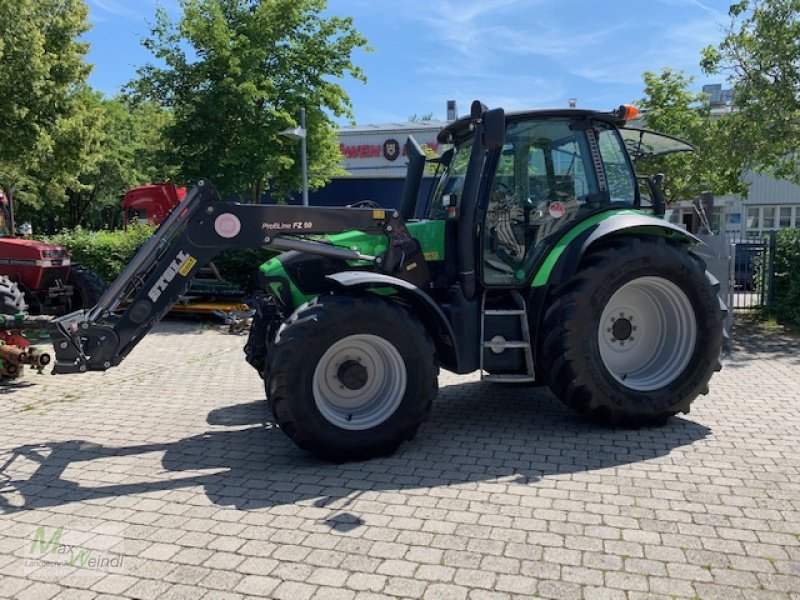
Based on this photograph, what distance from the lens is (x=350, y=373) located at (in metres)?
4.94

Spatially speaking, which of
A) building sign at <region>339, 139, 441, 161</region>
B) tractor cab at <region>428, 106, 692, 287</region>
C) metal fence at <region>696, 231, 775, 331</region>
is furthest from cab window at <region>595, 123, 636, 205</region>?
building sign at <region>339, 139, 441, 161</region>

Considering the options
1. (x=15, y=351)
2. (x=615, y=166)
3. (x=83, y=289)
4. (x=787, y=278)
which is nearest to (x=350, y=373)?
(x=615, y=166)

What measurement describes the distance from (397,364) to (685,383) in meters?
2.51

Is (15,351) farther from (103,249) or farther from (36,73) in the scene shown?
(36,73)

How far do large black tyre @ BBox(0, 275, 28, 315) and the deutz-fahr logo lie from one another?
460cm

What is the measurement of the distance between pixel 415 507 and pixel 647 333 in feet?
9.76

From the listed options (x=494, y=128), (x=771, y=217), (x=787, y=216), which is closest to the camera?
(x=494, y=128)

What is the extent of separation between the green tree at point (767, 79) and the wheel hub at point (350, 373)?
10265 millimetres

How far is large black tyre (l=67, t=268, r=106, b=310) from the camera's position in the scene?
1150 cm

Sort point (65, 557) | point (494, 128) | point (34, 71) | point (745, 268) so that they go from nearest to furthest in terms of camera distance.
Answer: point (65, 557)
point (494, 128)
point (745, 268)
point (34, 71)

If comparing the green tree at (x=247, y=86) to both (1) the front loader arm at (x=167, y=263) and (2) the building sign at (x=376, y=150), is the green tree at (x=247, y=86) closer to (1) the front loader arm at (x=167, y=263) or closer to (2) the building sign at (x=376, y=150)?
(1) the front loader arm at (x=167, y=263)

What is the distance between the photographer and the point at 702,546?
3512 millimetres

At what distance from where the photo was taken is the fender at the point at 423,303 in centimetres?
489

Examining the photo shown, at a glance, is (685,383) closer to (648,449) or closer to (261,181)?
(648,449)
